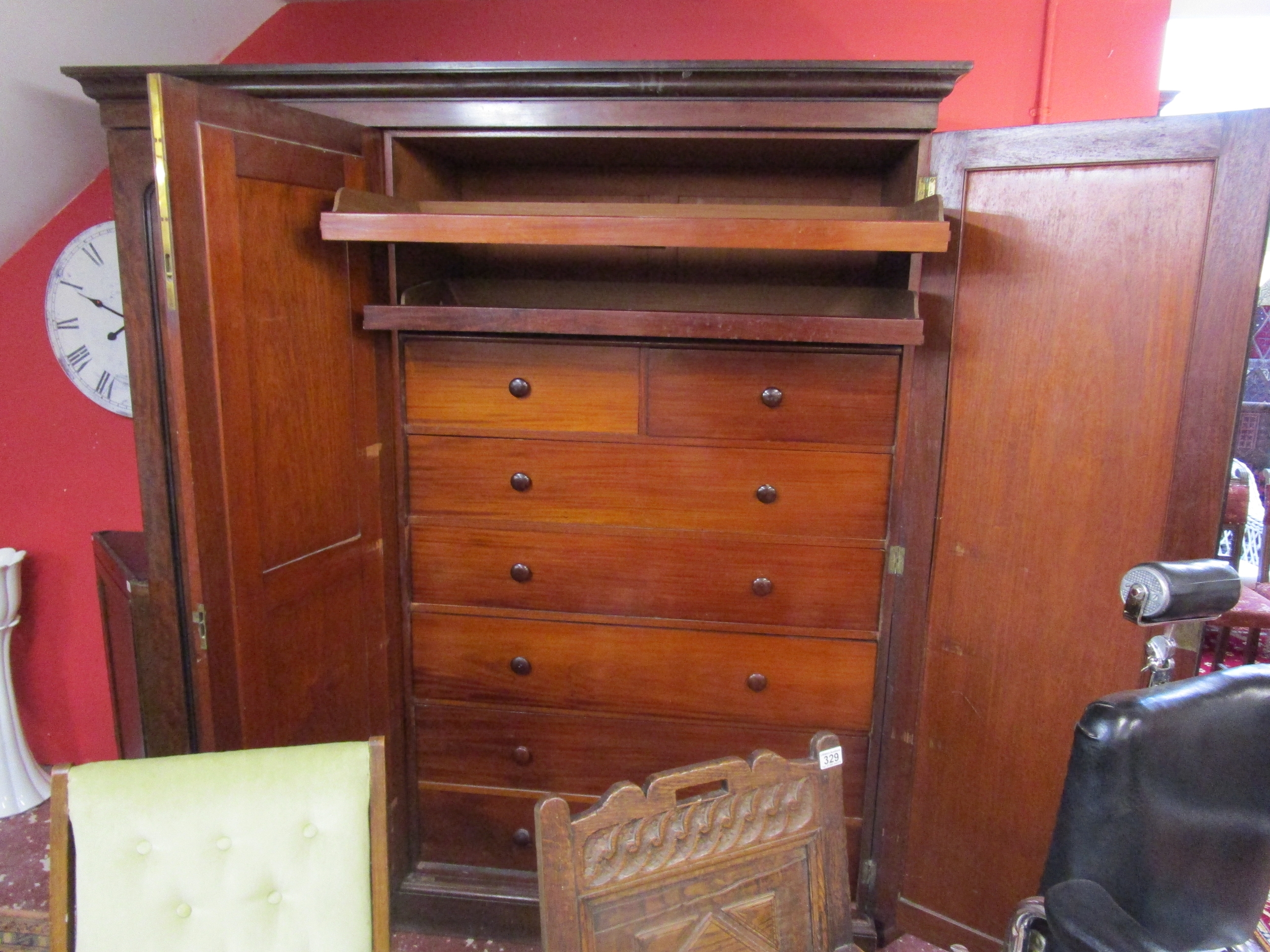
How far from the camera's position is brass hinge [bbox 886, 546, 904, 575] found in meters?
1.72

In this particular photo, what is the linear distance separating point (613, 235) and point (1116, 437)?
3.36 ft

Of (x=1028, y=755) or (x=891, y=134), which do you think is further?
(x=1028, y=755)

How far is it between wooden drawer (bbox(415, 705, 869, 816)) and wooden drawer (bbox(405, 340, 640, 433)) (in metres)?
0.69

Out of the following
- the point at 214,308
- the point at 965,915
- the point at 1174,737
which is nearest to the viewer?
the point at 1174,737

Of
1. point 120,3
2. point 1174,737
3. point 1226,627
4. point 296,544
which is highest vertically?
point 120,3

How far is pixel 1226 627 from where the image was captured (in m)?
2.91

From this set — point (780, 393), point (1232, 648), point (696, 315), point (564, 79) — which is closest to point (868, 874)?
point (780, 393)

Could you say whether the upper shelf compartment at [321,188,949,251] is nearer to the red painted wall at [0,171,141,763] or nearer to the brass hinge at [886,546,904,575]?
the brass hinge at [886,546,904,575]

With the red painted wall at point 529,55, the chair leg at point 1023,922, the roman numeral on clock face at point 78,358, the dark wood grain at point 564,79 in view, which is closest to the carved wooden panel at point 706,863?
the chair leg at point 1023,922

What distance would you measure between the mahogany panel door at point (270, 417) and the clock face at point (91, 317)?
81 cm

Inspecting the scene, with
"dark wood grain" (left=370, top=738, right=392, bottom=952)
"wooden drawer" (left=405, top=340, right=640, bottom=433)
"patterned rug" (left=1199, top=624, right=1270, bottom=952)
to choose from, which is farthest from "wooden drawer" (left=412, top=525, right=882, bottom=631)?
"patterned rug" (left=1199, top=624, right=1270, bottom=952)

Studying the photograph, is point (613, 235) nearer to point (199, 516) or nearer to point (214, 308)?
point (214, 308)

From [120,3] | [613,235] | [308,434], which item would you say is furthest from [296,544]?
[120,3]

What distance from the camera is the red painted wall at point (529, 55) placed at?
205 cm
